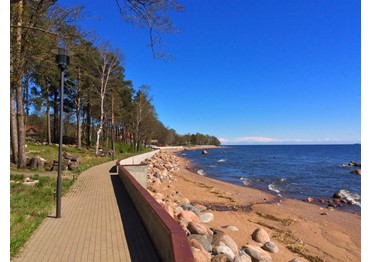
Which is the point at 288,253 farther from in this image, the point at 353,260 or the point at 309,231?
the point at 309,231

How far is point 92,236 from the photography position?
21.8 ft

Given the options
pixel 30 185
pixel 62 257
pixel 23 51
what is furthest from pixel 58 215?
pixel 23 51

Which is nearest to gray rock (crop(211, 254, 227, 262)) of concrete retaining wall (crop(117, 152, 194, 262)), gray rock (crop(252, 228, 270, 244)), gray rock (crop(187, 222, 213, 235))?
concrete retaining wall (crop(117, 152, 194, 262))

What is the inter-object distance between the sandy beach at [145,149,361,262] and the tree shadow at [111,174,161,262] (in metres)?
3.52

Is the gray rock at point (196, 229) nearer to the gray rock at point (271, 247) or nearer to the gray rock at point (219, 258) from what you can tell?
the gray rock at point (219, 258)

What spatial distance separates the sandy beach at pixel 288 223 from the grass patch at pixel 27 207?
5805mm

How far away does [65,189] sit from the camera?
42.9ft

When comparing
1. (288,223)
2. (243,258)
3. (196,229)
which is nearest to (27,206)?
(196,229)

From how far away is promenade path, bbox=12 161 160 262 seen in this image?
5496 mm

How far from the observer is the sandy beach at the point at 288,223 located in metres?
10.2

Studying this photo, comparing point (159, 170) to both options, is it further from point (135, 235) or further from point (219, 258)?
point (219, 258)

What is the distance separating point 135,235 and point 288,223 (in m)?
9.39

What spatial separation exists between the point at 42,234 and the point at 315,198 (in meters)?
19.6
